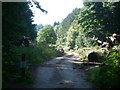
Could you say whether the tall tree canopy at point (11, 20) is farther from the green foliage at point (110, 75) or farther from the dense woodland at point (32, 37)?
the green foliage at point (110, 75)

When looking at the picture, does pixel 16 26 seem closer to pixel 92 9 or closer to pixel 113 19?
pixel 113 19

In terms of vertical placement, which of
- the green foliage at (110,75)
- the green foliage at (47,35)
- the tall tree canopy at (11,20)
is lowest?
the green foliage at (110,75)

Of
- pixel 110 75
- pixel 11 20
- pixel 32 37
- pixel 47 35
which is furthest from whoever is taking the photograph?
pixel 47 35

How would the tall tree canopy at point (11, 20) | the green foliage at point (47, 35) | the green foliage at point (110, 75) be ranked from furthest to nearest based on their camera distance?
the green foliage at point (47, 35) < the tall tree canopy at point (11, 20) < the green foliage at point (110, 75)

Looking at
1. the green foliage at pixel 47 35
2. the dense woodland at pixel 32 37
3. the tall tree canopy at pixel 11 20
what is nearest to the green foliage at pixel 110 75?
the dense woodland at pixel 32 37

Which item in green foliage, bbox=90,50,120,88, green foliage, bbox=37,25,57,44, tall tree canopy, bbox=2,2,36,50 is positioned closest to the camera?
green foliage, bbox=90,50,120,88

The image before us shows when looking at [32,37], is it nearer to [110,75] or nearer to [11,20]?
[11,20]

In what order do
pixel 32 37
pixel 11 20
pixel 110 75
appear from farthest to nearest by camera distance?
pixel 32 37
pixel 11 20
pixel 110 75

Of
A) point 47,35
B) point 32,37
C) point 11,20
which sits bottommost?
point 11,20

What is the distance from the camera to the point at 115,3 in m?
30.0

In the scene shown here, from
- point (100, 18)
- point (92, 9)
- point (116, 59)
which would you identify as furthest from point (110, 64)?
point (92, 9)

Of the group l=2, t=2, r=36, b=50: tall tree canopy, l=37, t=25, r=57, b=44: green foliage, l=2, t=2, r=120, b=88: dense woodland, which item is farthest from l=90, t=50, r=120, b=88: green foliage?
l=37, t=25, r=57, b=44: green foliage

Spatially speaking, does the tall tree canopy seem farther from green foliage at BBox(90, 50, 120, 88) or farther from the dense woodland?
green foliage at BBox(90, 50, 120, 88)

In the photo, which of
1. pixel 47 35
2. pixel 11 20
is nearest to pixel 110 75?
pixel 11 20
